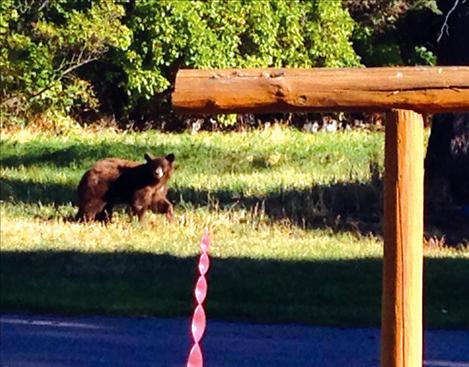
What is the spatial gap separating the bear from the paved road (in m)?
4.97

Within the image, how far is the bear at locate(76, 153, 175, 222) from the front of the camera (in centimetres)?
1605

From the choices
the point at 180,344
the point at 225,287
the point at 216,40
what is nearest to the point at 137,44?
the point at 216,40

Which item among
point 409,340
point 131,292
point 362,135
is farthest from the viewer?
point 362,135

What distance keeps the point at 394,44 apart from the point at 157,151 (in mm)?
12064

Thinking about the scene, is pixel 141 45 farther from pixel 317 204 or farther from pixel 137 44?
pixel 317 204

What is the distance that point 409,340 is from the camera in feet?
14.9

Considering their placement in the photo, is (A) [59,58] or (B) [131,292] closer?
(B) [131,292]

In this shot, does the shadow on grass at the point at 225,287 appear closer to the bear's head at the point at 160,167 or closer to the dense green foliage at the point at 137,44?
the bear's head at the point at 160,167

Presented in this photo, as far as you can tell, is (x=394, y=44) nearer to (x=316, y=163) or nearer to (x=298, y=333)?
(x=316, y=163)

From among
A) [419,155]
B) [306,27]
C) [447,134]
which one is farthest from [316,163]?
[419,155]

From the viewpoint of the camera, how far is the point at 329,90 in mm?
4531

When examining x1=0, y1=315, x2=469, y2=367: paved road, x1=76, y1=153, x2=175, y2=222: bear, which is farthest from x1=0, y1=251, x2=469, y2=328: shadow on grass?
x1=76, y1=153, x2=175, y2=222: bear

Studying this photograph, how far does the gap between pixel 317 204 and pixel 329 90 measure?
41.0 feet

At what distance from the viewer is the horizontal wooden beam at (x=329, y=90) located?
451cm
